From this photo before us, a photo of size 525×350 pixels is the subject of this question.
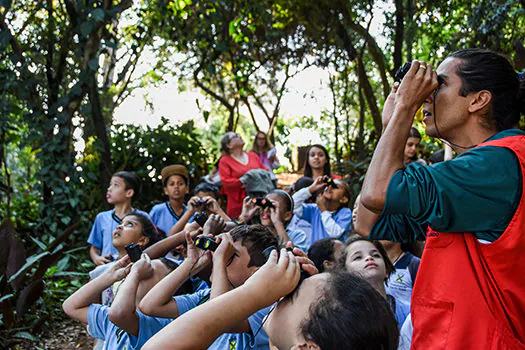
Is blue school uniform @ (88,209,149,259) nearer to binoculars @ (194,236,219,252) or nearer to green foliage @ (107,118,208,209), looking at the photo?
binoculars @ (194,236,219,252)

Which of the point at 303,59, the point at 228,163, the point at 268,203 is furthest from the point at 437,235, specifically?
the point at 303,59

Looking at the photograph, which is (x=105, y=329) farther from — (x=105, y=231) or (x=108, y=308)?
(x=105, y=231)

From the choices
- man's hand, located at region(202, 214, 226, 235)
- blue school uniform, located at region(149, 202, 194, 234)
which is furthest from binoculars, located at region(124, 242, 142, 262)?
blue school uniform, located at region(149, 202, 194, 234)

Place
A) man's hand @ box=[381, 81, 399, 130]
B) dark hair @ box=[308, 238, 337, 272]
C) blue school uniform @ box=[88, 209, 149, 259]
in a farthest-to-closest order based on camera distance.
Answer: blue school uniform @ box=[88, 209, 149, 259], dark hair @ box=[308, 238, 337, 272], man's hand @ box=[381, 81, 399, 130]

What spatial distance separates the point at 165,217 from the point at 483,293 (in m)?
3.93

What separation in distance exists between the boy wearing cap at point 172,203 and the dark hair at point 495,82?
12.2 ft

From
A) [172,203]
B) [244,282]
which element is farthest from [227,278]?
[172,203]

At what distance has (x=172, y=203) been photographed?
16.7 feet

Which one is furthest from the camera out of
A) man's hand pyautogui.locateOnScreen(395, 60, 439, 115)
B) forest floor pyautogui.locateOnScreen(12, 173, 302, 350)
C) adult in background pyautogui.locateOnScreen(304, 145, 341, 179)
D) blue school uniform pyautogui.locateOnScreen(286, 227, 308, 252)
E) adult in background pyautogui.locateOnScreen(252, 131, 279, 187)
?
adult in background pyautogui.locateOnScreen(252, 131, 279, 187)

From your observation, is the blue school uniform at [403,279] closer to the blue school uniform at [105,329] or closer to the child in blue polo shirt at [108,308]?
the child in blue polo shirt at [108,308]

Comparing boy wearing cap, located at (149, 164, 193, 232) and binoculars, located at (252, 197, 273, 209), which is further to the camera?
boy wearing cap, located at (149, 164, 193, 232)

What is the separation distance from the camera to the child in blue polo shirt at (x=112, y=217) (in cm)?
460

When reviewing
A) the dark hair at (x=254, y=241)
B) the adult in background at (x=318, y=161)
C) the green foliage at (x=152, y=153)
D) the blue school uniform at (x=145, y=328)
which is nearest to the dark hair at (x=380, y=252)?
the dark hair at (x=254, y=241)

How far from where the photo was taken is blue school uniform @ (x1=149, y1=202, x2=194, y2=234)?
4.93 meters
